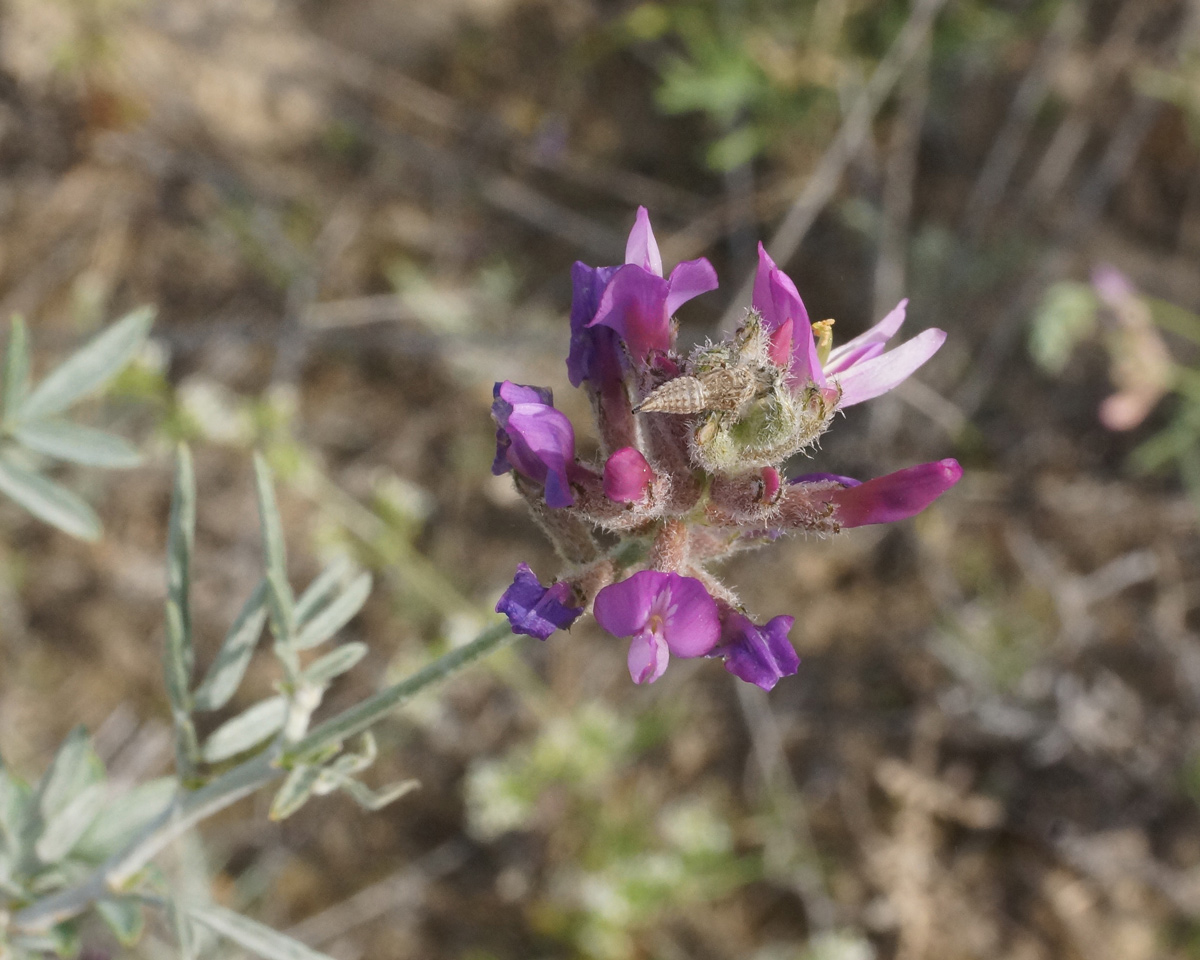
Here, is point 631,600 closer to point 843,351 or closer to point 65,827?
point 843,351

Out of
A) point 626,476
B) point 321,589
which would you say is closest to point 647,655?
point 626,476

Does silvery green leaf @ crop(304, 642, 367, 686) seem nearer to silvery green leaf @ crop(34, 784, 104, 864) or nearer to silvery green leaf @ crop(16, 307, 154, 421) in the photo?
silvery green leaf @ crop(34, 784, 104, 864)

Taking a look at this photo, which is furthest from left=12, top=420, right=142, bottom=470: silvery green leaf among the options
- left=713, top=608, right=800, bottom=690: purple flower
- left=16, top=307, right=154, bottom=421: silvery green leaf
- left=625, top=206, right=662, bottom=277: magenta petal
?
left=713, top=608, right=800, bottom=690: purple flower

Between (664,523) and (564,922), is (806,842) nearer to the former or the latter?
(564,922)

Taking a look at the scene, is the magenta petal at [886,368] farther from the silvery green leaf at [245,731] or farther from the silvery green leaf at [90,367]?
the silvery green leaf at [90,367]

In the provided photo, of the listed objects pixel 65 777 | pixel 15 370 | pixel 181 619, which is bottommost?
pixel 65 777

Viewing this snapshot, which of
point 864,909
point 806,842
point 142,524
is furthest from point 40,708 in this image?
point 864,909
